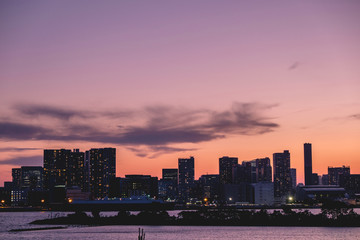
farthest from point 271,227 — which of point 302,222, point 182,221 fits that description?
point 182,221

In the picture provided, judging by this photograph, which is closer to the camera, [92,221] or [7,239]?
[7,239]

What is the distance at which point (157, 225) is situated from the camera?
17362 cm

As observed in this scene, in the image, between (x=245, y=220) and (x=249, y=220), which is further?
(x=245, y=220)

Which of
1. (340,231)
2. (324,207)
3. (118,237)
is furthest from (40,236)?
(324,207)

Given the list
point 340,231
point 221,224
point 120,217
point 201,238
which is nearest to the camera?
point 201,238

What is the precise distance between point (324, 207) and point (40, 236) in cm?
9215

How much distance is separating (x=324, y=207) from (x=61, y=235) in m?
86.8

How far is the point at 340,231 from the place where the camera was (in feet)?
430

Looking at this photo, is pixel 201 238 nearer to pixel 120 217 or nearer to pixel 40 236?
pixel 40 236

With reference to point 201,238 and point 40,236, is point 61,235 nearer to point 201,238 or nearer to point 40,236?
point 40,236

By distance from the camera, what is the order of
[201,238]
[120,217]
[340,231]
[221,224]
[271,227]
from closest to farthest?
[201,238], [340,231], [271,227], [221,224], [120,217]

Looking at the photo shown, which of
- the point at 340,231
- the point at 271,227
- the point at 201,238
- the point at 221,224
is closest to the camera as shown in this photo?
the point at 201,238

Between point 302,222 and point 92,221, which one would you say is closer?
point 302,222

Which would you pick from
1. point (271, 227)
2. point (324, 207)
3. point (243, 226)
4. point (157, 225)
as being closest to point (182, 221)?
point (157, 225)
